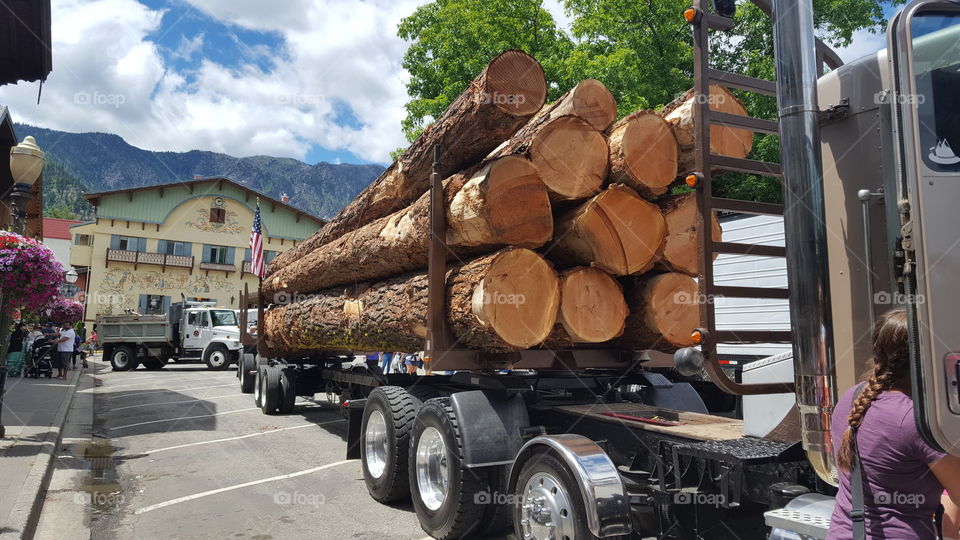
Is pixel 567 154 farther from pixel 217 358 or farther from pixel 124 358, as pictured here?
pixel 124 358

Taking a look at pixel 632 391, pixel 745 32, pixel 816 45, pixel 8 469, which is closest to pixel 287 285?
pixel 8 469

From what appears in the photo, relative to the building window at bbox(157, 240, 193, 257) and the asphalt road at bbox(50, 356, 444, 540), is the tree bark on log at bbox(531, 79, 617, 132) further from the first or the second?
the building window at bbox(157, 240, 193, 257)

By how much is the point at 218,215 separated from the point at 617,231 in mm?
42775

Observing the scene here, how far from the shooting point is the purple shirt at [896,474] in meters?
1.89

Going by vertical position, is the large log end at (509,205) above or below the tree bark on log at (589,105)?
below

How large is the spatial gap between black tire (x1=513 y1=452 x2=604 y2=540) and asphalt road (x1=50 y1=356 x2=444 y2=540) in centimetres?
135

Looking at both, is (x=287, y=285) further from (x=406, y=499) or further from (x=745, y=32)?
(x=745, y=32)

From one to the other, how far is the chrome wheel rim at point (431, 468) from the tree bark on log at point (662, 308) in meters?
1.66

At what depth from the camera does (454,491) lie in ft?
14.2

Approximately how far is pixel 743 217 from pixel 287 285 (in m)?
6.88

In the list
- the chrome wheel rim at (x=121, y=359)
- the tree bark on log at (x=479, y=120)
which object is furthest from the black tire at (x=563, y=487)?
the chrome wheel rim at (x=121, y=359)

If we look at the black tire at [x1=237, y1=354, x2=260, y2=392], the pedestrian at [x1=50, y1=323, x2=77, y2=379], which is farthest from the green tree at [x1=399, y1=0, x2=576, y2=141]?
the pedestrian at [x1=50, y1=323, x2=77, y2=379]

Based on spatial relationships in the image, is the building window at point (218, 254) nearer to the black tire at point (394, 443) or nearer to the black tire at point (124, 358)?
the black tire at point (124, 358)

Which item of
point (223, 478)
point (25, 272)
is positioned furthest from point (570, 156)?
point (25, 272)
